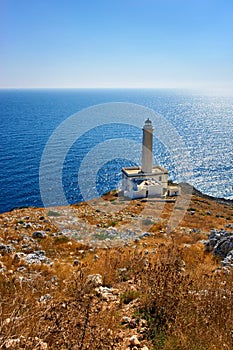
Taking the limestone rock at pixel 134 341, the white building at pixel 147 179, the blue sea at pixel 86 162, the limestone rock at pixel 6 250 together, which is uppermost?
the limestone rock at pixel 134 341

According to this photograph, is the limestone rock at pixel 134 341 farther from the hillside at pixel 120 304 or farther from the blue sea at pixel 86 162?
the blue sea at pixel 86 162

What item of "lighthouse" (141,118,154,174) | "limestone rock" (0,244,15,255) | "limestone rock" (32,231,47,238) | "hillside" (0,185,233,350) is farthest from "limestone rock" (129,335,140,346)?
"lighthouse" (141,118,154,174)

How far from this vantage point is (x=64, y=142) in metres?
63.0

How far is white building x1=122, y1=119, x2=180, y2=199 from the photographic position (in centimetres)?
2611

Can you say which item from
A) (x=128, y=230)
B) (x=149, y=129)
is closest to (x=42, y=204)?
(x=149, y=129)

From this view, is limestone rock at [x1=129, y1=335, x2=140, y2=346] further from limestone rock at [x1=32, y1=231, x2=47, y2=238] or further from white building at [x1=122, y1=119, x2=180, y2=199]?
white building at [x1=122, y1=119, x2=180, y2=199]

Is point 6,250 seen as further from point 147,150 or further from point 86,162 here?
point 86,162

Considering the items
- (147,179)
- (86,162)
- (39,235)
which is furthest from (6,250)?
(86,162)

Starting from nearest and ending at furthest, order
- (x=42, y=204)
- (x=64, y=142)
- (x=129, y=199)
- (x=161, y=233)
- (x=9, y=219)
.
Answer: (x=161, y=233)
(x=9, y=219)
(x=129, y=199)
(x=42, y=204)
(x=64, y=142)

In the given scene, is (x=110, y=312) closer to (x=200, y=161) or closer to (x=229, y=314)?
(x=229, y=314)

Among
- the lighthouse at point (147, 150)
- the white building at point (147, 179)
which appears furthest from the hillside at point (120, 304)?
the lighthouse at point (147, 150)

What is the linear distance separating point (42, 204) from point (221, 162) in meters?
36.8

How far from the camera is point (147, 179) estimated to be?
89.4ft

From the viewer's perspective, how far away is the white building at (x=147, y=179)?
26109 mm
